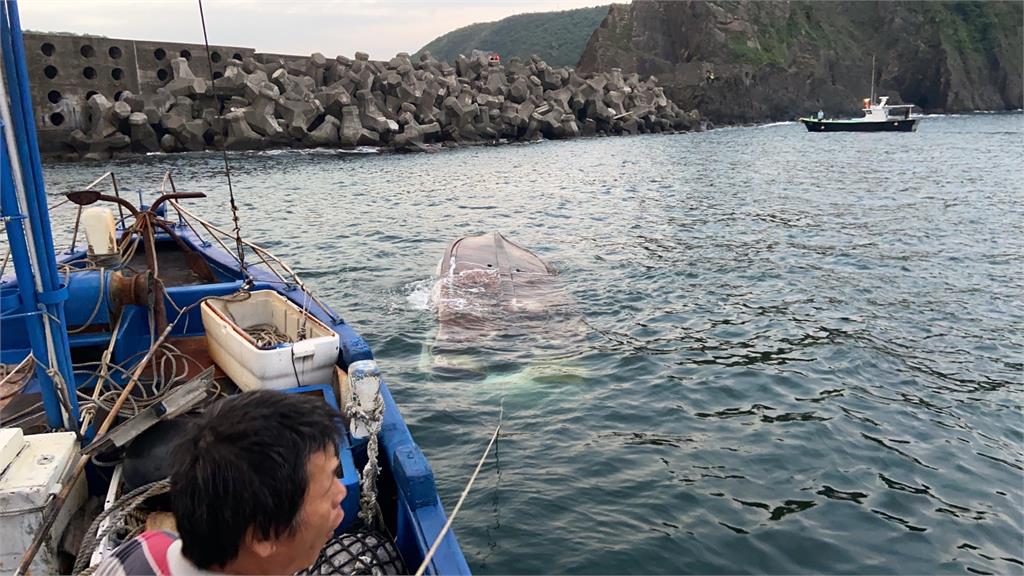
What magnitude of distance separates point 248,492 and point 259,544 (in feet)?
0.49

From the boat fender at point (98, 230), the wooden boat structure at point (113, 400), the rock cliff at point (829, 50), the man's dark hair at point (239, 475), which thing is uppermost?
the rock cliff at point (829, 50)

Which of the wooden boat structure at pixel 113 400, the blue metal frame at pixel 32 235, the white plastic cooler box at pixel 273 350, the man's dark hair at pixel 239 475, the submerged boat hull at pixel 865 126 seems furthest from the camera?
the submerged boat hull at pixel 865 126

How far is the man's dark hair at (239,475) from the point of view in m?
1.67

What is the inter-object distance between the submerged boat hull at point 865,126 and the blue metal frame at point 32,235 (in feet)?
188

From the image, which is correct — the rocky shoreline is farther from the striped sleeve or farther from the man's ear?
the man's ear

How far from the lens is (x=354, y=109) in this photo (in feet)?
128

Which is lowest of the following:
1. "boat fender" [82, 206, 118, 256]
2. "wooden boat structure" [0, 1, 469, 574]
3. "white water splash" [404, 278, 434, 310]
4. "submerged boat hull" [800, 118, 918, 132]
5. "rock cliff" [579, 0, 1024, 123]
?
"white water splash" [404, 278, 434, 310]

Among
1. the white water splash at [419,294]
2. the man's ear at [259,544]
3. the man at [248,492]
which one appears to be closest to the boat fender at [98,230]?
the white water splash at [419,294]

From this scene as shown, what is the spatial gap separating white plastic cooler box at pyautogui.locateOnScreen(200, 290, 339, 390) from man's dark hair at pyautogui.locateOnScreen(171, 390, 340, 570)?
287 centimetres

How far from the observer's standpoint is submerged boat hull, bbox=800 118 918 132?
51.0 m

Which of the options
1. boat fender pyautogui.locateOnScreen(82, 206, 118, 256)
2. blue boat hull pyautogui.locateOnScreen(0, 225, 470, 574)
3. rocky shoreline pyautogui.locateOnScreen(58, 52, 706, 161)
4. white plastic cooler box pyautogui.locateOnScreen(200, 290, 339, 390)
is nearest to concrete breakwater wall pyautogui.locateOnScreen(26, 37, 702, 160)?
rocky shoreline pyautogui.locateOnScreen(58, 52, 706, 161)

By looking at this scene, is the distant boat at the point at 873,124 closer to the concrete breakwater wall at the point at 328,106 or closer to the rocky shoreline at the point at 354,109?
the rocky shoreline at the point at 354,109

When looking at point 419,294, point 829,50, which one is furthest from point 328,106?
point 829,50

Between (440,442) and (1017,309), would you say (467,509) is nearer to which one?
(440,442)
